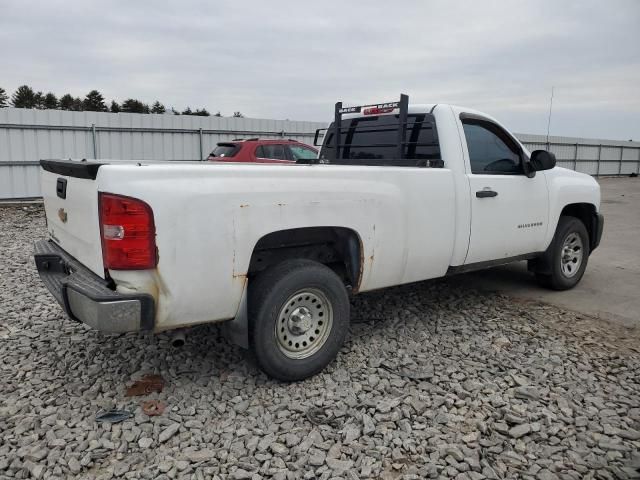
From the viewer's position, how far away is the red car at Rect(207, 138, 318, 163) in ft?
35.7

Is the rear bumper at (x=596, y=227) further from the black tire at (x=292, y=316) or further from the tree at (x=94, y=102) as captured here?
the tree at (x=94, y=102)

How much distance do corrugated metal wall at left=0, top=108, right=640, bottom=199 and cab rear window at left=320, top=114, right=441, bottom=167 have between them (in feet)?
34.7

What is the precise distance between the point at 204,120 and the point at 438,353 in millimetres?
13382

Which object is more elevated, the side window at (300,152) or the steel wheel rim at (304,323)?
the side window at (300,152)

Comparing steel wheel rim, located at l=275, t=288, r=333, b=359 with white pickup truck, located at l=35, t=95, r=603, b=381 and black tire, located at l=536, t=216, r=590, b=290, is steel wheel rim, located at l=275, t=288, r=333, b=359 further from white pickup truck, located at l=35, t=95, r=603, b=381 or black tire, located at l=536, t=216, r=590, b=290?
black tire, located at l=536, t=216, r=590, b=290

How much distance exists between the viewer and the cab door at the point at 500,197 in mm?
4504

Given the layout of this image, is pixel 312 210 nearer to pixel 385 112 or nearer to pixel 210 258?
pixel 210 258

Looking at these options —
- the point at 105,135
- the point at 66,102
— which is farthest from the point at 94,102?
the point at 105,135

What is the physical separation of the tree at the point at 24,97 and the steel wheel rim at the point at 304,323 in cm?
7185

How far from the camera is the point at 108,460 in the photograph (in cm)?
272

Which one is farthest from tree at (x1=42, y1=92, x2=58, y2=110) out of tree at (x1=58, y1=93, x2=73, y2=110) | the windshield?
the windshield

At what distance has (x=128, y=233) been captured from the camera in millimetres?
2789

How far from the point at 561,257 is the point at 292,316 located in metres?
3.58

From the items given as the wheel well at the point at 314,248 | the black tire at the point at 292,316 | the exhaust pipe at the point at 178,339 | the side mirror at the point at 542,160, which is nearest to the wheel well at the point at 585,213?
the side mirror at the point at 542,160
